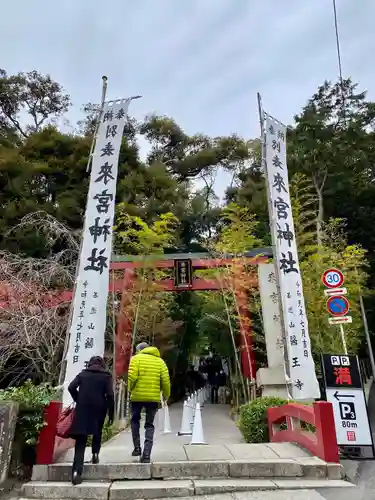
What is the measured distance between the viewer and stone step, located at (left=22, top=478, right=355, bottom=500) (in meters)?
3.56

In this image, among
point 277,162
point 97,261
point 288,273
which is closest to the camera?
point 97,261

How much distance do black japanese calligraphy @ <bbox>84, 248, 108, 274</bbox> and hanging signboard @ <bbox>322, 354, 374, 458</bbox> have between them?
4.02 metres

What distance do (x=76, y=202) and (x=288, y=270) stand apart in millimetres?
10393

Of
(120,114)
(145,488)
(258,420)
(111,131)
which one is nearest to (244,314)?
(258,420)

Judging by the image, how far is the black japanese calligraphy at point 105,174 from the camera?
7598mm

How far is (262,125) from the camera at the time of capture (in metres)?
8.21

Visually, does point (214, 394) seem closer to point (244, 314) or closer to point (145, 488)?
point (244, 314)

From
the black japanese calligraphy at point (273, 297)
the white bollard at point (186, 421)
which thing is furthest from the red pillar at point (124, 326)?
the black japanese calligraphy at point (273, 297)

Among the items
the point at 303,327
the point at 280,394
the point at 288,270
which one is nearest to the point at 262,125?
the point at 288,270

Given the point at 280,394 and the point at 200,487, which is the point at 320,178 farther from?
the point at 200,487

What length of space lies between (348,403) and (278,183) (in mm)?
4383

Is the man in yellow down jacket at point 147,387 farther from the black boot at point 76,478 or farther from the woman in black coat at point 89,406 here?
the black boot at point 76,478

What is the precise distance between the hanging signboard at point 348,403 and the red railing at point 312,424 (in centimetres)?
51

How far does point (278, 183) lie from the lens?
7.94 metres
